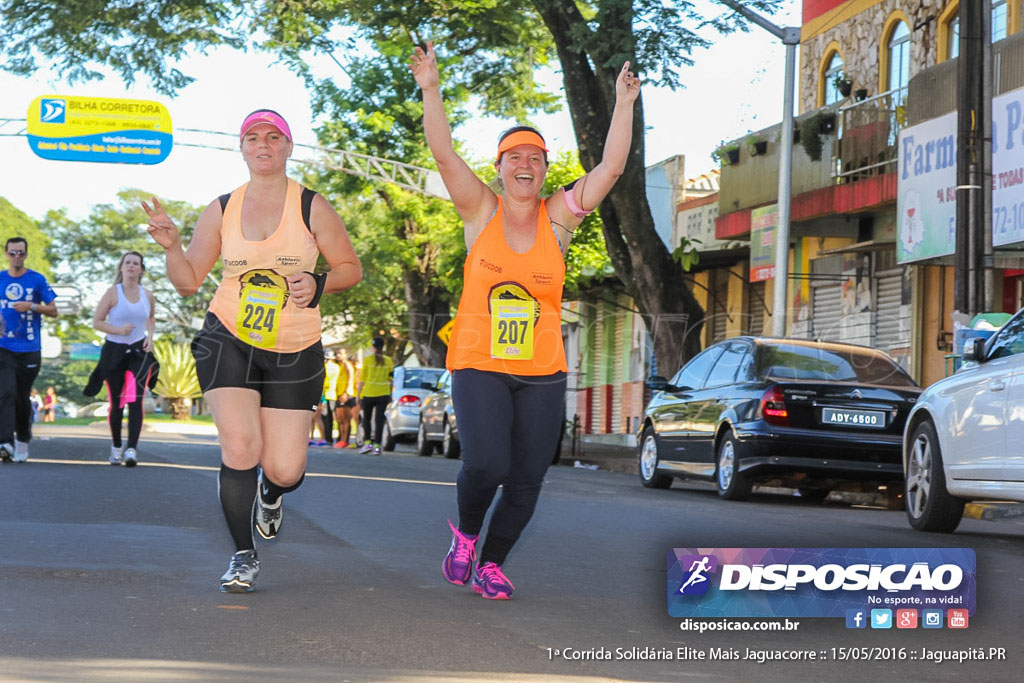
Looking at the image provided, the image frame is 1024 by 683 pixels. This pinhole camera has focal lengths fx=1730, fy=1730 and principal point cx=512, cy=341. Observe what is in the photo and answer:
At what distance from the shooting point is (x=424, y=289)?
46.1 metres

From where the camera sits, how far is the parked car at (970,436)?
10.1 m

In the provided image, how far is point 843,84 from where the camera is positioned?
87.0ft

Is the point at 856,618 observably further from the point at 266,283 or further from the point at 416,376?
the point at 416,376

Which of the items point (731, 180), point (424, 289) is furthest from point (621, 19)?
point (424, 289)

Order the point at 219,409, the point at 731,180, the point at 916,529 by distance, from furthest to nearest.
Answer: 1. the point at 731,180
2. the point at 916,529
3. the point at 219,409

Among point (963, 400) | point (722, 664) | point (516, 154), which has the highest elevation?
point (516, 154)

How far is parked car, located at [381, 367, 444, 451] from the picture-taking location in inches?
1152

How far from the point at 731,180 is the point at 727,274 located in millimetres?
5514

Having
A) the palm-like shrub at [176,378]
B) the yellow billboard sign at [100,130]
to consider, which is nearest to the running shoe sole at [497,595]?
the yellow billboard sign at [100,130]

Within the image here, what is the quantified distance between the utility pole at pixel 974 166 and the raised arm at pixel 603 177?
10085 mm

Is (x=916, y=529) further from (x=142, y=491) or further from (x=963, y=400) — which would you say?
(x=142, y=491)

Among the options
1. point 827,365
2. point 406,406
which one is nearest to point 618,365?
point 406,406

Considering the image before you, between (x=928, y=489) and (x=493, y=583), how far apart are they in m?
5.34

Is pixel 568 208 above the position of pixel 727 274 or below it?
below
